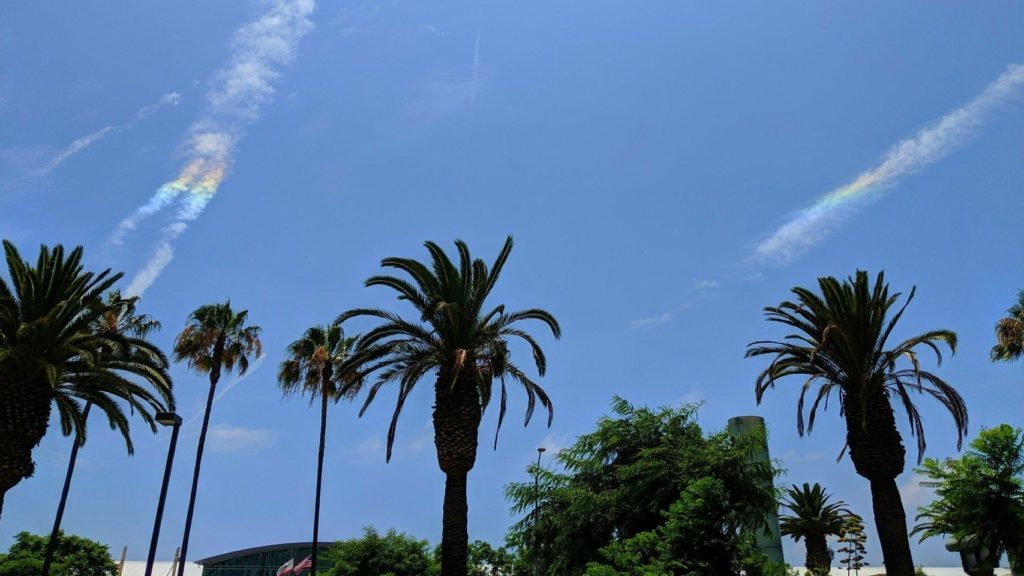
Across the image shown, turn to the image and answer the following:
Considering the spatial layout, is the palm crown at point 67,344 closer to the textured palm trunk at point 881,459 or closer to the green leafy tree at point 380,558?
the green leafy tree at point 380,558

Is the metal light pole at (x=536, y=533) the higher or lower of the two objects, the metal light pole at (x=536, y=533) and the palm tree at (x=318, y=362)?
the lower

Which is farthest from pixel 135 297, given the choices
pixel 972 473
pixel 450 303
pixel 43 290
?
pixel 972 473

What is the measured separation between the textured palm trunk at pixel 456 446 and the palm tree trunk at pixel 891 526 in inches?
521

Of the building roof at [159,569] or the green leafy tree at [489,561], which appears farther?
the building roof at [159,569]

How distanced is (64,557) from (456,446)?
110 feet

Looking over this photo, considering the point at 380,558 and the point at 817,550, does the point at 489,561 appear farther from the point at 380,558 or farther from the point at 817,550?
Answer: the point at 817,550

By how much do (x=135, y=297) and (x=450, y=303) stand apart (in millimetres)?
14694

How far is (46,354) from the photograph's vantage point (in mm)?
22906

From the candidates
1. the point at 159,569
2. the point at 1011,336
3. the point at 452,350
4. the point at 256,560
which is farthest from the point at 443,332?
the point at 159,569

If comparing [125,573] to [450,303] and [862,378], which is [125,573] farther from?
[862,378]

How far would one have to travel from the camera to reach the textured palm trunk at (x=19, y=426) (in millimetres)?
22078

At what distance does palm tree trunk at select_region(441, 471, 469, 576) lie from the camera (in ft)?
70.4

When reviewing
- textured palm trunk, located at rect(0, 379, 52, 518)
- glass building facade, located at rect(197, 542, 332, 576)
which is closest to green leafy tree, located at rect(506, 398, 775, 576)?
textured palm trunk, located at rect(0, 379, 52, 518)

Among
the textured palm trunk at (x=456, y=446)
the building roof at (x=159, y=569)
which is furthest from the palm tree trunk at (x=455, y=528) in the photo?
the building roof at (x=159, y=569)
